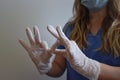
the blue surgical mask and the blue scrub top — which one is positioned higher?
the blue surgical mask

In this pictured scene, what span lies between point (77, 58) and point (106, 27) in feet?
1.01

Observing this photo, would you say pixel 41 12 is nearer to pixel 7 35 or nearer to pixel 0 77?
pixel 7 35

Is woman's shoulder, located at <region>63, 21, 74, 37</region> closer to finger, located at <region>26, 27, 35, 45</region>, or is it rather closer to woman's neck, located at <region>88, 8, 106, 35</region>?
woman's neck, located at <region>88, 8, 106, 35</region>

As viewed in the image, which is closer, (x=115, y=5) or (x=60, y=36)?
(x=60, y=36)

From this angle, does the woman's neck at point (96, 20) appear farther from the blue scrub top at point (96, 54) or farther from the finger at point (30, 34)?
the finger at point (30, 34)

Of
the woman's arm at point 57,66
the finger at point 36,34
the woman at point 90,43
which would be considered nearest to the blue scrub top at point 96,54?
the woman at point 90,43

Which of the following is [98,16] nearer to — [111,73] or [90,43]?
[90,43]

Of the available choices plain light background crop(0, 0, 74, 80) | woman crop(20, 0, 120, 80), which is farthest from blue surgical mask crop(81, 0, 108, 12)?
plain light background crop(0, 0, 74, 80)

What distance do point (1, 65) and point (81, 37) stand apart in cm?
47

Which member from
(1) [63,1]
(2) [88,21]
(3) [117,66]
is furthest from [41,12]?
(3) [117,66]

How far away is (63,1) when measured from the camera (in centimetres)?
137

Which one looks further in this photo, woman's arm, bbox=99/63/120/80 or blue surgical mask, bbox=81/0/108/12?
blue surgical mask, bbox=81/0/108/12

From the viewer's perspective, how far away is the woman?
996 millimetres

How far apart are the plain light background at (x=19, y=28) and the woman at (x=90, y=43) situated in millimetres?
135
